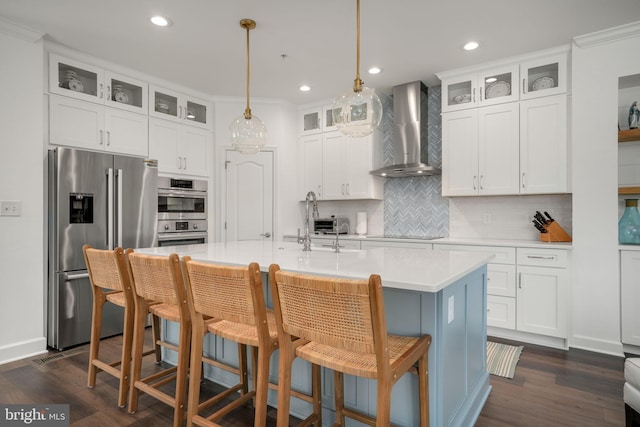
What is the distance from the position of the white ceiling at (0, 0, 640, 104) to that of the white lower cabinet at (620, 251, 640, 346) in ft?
6.29

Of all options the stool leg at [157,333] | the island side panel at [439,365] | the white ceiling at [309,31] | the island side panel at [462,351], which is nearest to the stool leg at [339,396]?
the island side panel at [439,365]

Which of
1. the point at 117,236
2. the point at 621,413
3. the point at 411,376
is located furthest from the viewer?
the point at 117,236

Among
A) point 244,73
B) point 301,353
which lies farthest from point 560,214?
point 244,73

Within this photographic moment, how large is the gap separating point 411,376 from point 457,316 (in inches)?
15.8

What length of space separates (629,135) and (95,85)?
4.89 metres

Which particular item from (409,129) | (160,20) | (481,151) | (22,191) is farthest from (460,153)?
(22,191)

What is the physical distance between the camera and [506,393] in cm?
235

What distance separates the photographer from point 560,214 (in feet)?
11.9

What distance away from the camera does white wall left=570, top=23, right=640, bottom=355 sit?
9.93ft

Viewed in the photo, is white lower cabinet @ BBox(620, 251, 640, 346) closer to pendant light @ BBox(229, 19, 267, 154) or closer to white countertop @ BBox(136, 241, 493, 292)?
white countertop @ BBox(136, 241, 493, 292)

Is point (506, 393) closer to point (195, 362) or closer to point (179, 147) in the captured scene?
point (195, 362)

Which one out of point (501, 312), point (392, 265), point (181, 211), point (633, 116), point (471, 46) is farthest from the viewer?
point (181, 211)

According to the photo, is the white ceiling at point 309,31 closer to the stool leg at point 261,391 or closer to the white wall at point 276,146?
the white wall at point 276,146

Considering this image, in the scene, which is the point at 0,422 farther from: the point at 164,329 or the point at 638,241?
the point at 638,241
